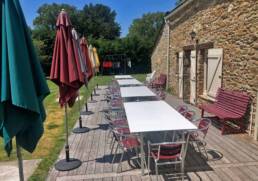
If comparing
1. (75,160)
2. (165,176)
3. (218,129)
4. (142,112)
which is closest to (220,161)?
(165,176)

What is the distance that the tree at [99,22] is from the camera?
4311cm

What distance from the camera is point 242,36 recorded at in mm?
6641

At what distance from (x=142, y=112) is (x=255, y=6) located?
356 centimetres

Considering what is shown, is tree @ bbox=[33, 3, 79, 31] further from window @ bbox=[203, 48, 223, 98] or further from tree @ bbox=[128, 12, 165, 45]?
window @ bbox=[203, 48, 223, 98]

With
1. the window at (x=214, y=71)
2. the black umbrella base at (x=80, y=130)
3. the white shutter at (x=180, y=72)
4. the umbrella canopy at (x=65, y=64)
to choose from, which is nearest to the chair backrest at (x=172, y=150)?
the umbrella canopy at (x=65, y=64)

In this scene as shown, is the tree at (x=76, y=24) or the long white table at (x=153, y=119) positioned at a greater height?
the tree at (x=76, y=24)

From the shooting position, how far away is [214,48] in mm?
8320

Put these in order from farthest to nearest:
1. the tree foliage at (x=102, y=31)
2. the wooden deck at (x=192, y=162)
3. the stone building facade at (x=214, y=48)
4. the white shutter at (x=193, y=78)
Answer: the tree foliage at (x=102, y=31), the white shutter at (x=193, y=78), the stone building facade at (x=214, y=48), the wooden deck at (x=192, y=162)

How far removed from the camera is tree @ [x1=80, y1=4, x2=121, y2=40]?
141ft

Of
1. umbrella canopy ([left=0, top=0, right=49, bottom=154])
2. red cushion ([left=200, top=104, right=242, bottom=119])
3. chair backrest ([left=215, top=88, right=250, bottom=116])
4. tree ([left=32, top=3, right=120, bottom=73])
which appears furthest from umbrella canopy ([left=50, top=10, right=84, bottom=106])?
tree ([left=32, top=3, right=120, bottom=73])

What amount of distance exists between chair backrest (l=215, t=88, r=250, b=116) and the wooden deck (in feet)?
2.12

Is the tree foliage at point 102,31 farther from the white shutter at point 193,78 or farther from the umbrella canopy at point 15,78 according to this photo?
the umbrella canopy at point 15,78

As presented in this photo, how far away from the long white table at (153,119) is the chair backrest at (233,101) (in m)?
1.98

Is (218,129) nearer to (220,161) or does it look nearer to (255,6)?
(220,161)
